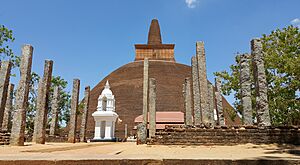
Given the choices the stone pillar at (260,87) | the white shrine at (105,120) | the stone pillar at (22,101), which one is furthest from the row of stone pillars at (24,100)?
the stone pillar at (260,87)

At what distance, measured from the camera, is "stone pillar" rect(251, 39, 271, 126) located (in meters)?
9.50

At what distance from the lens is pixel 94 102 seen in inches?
1865

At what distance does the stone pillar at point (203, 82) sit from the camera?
10828mm

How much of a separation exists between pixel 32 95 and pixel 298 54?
2094 cm

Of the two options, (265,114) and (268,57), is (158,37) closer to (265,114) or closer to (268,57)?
(268,57)

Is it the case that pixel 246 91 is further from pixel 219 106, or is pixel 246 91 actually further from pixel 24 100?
pixel 24 100

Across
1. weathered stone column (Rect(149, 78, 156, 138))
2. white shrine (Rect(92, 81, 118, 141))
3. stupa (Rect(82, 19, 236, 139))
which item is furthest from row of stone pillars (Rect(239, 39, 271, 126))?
stupa (Rect(82, 19, 236, 139))

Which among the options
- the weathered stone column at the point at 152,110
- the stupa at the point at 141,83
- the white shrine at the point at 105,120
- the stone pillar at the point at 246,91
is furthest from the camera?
the stupa at the point at 141,83

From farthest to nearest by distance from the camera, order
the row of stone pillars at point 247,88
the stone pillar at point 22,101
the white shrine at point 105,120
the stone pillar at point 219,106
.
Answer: the white shrine at point 105,120 < the stone pillar at point 219,106 < the row of stone pillars at point 247,88 < the stone pillar at point 22,101

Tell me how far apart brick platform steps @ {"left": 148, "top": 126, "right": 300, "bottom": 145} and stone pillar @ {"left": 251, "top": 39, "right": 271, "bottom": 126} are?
31.8 inches

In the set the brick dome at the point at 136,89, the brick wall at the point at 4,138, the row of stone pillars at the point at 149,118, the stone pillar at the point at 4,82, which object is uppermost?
the brick dome at the point at 136,89

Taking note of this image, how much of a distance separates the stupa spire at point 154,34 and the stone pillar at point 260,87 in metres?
55.3

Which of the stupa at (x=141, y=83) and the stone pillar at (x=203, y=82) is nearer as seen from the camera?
the stone pillar at (x=203, y=82)

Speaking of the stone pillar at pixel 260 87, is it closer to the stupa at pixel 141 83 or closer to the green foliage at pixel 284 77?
the green foliage at pixel 284 77
